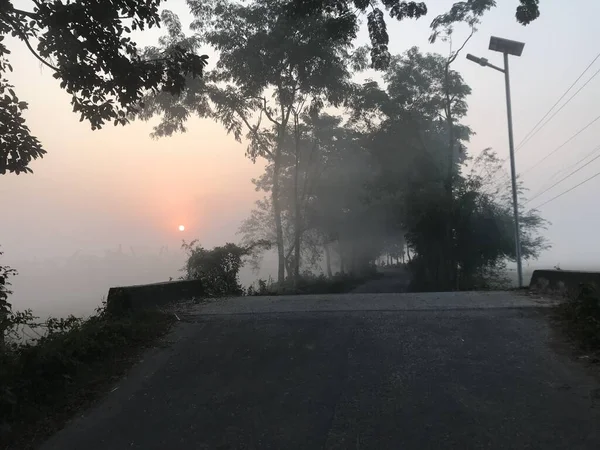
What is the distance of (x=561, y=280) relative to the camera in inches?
332

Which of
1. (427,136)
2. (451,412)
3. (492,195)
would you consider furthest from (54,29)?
(427,136)

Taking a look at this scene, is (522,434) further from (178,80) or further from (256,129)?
(256,129)

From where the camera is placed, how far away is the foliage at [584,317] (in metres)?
5.37

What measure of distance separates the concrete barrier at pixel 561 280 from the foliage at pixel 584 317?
0.40m

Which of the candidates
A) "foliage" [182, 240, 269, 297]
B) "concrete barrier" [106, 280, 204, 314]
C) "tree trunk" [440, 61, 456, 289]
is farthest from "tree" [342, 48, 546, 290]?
"concrete barrier" [106, 280, 204, 314]

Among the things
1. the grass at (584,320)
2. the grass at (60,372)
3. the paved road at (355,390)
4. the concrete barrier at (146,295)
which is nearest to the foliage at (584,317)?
the grass at (584,320)

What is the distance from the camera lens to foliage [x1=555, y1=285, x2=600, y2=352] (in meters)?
5.37

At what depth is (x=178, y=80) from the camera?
22.5 feet

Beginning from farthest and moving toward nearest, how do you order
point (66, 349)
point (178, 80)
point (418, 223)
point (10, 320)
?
point (418, 223), point (178, 80), point (10, 320), point (66, 349)

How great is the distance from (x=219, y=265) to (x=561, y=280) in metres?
10.1

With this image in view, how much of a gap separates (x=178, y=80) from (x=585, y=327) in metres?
6.06

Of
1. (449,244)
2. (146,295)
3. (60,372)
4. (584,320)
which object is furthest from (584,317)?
(449,244)

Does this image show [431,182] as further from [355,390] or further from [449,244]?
[355,390]

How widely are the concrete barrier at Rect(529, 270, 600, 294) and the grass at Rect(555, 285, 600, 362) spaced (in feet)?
1.39
